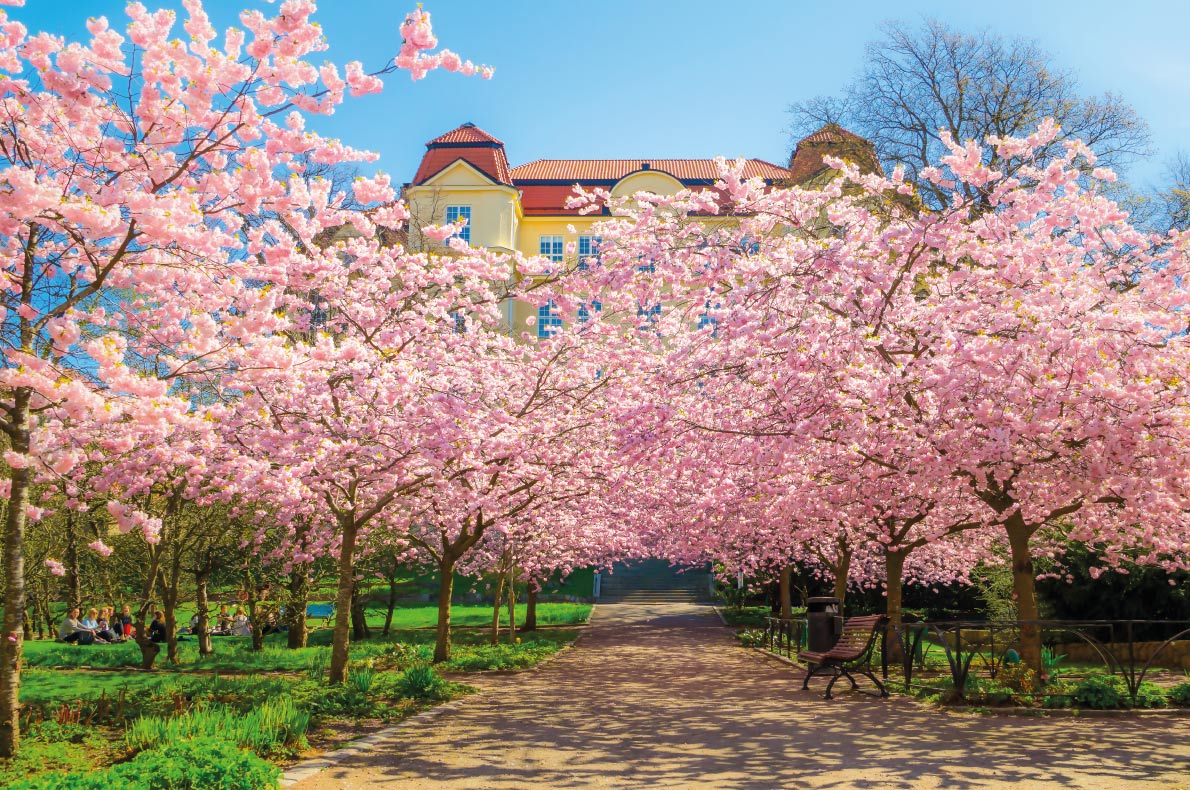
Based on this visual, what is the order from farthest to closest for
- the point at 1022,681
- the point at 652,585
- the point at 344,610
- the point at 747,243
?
the point at 652,585 < the point at 344,610 < the point at 747,243 < the point at 1022,681

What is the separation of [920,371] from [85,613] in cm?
2072

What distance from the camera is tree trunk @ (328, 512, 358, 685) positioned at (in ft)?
37.0

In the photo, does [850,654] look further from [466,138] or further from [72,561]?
[466,138]

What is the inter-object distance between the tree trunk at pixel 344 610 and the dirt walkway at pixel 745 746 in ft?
5.88

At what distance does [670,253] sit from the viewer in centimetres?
1009

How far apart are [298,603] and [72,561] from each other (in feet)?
18.9

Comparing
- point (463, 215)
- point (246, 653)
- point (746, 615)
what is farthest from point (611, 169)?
point (246, 653)

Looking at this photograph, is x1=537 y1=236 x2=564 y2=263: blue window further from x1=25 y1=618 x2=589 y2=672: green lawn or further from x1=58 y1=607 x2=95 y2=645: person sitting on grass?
x1=58 y1=607 x2=95 y2=645: person sitting on grass

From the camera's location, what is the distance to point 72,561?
18.5 metres

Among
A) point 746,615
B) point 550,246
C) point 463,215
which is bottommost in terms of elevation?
point 746,615

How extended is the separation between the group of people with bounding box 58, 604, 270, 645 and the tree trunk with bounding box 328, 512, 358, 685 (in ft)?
18.2

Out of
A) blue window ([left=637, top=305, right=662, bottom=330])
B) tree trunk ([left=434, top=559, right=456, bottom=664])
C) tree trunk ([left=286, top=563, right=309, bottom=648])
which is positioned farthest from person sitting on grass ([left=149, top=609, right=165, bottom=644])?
blue window ([left=637, top=305, right=662, bottom=330])

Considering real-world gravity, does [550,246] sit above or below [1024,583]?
above

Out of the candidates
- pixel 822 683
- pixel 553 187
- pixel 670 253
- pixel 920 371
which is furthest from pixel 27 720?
pixel 553 187
